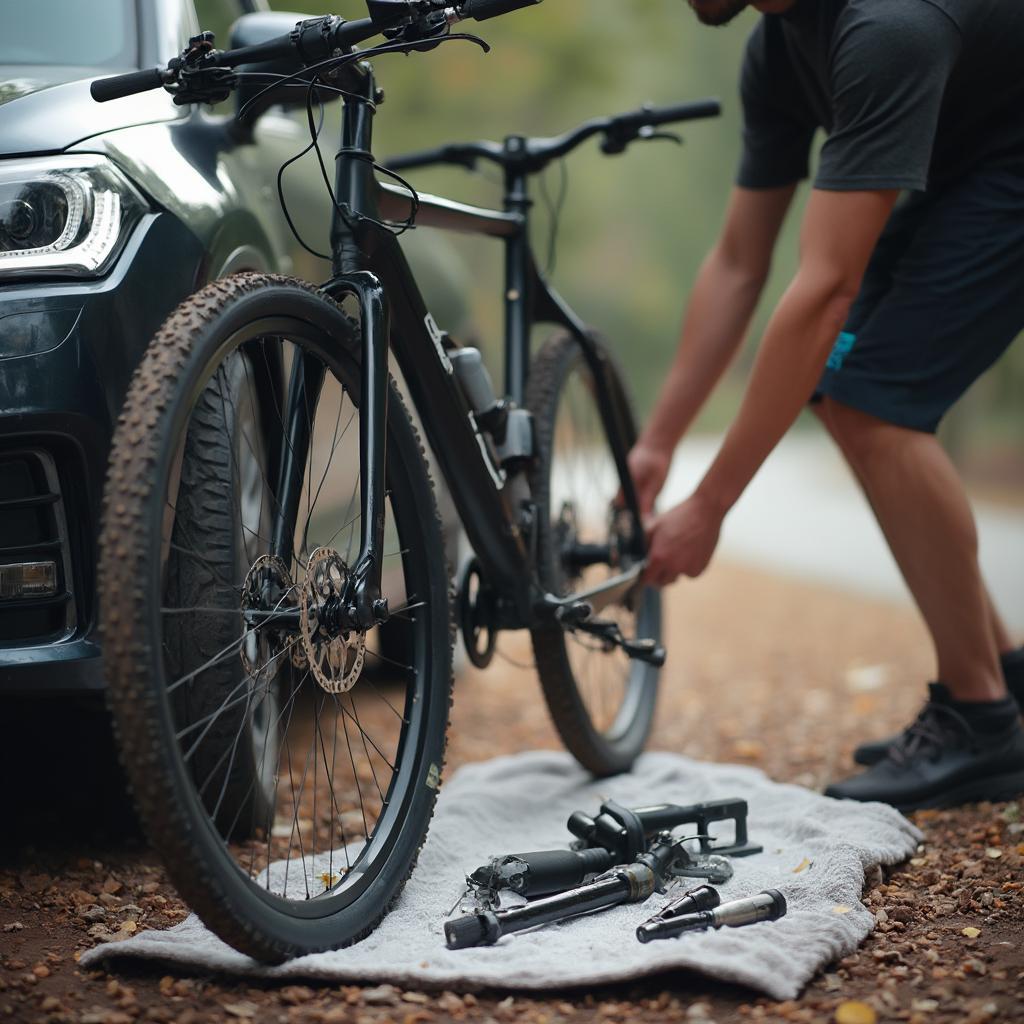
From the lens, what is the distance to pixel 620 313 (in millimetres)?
25734

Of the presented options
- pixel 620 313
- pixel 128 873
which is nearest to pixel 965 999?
pixel 128 873

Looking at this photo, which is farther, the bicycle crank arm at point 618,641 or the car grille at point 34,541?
the bicycle crank arm at point 618,641

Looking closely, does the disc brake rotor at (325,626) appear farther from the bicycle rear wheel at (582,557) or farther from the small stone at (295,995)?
the bicycle rear wheel at (582,557)

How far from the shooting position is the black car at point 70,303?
1.95m

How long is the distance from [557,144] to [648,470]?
851 mm

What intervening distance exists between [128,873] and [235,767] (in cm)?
28

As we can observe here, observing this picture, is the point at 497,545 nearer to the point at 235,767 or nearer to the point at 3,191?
the point at 235,767

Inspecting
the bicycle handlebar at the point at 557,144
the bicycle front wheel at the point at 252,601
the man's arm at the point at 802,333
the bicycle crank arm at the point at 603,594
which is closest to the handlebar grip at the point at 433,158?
the bicycle handlebar at the point at 557,144

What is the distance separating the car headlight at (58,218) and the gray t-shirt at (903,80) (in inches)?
52.2

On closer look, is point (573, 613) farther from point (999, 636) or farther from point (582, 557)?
point (999, 636)

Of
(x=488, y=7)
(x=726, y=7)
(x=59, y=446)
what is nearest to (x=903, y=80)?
(x=726, y=7)

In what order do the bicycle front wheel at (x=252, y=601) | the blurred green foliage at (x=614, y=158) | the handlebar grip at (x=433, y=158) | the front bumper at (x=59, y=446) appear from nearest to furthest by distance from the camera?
the bicycle front wheel at (x=252, y=601) → the front bumper at (x=59, y=446) → the handlebar grip at (x=433, y=158) → the blurred green foliage at (x=614, y=158)

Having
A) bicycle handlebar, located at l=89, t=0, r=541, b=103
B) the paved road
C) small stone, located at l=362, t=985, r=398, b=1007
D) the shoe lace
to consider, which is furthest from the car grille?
the paved road

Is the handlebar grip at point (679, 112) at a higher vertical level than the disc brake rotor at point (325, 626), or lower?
higher
